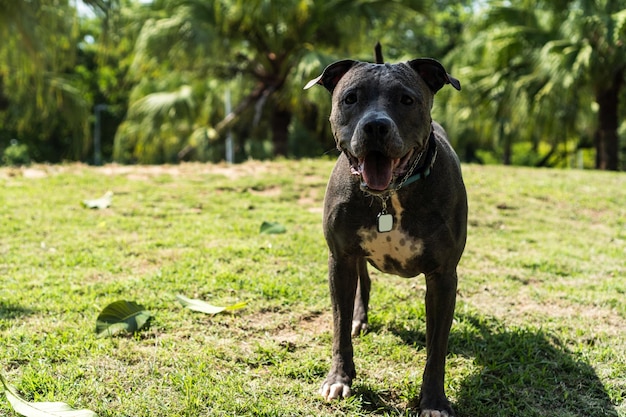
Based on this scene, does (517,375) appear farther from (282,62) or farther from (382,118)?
(282,62)

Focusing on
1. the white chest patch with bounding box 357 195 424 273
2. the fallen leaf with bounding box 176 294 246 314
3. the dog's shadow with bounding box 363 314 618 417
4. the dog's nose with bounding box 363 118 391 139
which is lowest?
the dog's shadow with bounding box 363 314 618 417

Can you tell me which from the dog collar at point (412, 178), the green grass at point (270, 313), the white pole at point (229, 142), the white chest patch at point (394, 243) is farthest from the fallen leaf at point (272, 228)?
the white pole at point (229, 142)

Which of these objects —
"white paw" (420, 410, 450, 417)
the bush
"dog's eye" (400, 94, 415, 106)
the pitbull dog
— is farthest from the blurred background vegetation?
the bush

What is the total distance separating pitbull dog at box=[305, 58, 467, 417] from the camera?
2.66 meters

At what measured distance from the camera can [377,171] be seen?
2.62 m

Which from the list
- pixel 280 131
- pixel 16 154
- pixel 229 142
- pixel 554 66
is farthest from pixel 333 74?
pixel 16 154

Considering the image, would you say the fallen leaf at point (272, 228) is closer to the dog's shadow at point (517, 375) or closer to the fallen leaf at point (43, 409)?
the dog's shadow at point (517, 375)

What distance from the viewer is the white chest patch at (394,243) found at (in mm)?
2988

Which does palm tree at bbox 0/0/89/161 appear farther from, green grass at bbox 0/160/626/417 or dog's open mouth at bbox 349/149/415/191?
dog's open mouth at bbox 349/149/415/191

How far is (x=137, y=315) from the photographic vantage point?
396 centimetres

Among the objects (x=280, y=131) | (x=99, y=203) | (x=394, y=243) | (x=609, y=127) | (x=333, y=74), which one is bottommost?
(x=99, y=203)

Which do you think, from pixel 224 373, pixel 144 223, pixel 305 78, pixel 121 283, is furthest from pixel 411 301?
pixel 305 78

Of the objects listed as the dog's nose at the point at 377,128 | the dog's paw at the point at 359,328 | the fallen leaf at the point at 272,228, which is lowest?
the dog's paw at the point at 359,328

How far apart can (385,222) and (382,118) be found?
0.63m
